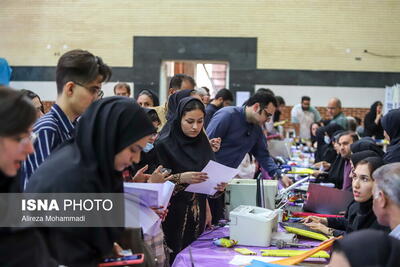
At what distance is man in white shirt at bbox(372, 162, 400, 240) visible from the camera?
2.28 meters

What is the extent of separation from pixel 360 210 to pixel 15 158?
2.22 metres

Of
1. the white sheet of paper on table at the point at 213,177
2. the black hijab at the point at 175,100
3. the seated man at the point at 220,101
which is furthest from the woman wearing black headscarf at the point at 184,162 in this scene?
the seated man at the point at 220,101

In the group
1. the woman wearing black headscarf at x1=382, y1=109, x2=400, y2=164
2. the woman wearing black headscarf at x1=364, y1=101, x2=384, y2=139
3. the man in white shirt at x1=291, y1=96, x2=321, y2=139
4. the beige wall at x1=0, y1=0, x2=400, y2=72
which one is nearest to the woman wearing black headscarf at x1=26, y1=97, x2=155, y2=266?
the woman wearing black headscarf at x1=382, y1=109, x2=400, y2=164

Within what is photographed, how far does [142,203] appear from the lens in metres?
2.36

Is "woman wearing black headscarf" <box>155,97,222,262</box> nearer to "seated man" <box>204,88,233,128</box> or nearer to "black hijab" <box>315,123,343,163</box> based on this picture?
"seated man" <box>204,88,233,128</box>

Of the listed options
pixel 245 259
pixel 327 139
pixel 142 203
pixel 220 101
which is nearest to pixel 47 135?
pixel 142 203

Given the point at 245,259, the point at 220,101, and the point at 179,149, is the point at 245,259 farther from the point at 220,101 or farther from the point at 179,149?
the point at 220,101

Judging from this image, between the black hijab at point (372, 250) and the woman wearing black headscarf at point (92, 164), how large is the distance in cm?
83

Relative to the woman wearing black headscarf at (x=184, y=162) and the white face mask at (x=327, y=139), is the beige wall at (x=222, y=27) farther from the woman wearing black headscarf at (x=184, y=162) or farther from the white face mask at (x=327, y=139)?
the woman wearing black headscarf at (x=184, y=162)

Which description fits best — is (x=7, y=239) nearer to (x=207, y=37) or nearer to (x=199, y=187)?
(x=199, y=187)

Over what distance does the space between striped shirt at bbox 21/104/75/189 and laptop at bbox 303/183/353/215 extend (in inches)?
94.1

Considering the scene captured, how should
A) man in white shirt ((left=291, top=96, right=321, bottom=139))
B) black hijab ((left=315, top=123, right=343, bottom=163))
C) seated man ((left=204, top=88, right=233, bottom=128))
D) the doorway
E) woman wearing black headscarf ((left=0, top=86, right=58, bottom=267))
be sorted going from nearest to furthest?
woman wearing black headscarf ((left=0, top=86, right=58, bottom=267)) < seated man ((left=204, top=88, right=233, bottom=128)) < black hijab ((left=315, top=123, right=343, bottom=163)) < man in white shirt ((left=291, top=96, right=321, bottom=139)) < the doorway

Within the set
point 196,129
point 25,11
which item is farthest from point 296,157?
point 25,11

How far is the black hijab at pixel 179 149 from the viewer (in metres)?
3.60
